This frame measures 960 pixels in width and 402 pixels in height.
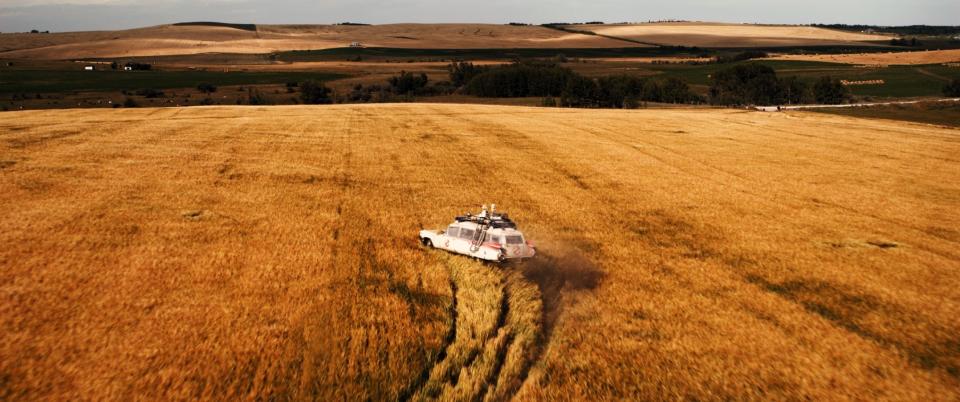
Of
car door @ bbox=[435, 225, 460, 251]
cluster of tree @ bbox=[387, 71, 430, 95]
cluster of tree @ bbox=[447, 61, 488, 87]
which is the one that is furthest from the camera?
cluster of tree @ bbox=[447, 61, 488, 87]

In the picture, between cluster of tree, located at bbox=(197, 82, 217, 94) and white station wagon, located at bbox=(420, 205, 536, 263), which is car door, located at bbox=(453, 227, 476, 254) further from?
cluster of tree, located at bbox=(197, 82, 217, 94)

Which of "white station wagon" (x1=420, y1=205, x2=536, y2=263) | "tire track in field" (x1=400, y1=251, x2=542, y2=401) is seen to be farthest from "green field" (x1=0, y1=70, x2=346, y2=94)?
"tire track in field" (x1=400, y1=251, x2=542, y2=401)

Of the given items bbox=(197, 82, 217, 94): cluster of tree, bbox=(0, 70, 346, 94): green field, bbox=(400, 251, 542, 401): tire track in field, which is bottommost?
bbox=(400, 251, 542, 401): tire track in field

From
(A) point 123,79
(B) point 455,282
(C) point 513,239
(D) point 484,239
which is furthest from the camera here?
(A) point 123,79

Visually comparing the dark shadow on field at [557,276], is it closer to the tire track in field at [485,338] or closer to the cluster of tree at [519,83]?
the tire track in field at [485,338]

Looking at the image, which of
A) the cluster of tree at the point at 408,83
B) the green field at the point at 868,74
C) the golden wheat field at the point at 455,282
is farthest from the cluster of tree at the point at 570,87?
the golden wheat field at the point at 455,282

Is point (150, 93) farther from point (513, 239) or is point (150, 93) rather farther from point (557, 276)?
point (557, 276)

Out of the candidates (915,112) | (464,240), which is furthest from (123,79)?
(915,112)
